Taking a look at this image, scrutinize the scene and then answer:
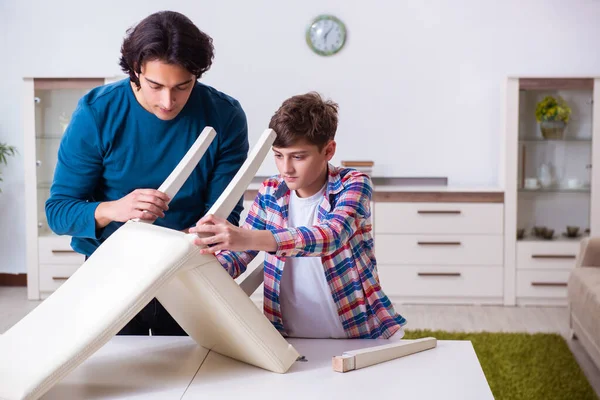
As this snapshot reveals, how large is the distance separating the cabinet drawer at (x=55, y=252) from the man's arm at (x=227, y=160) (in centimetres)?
326

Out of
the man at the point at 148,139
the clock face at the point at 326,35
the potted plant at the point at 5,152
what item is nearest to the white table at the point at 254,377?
the man at the point at 148,139

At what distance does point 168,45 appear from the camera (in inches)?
64.8

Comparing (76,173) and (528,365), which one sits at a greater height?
(76,173)

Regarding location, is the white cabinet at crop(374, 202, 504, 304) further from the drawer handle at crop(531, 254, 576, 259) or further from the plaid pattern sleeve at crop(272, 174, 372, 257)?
the plaid pattern sleeve at crop(272, 174, 372, 257)

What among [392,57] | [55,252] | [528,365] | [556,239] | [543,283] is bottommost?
[528,365]

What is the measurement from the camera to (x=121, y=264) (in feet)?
4.57

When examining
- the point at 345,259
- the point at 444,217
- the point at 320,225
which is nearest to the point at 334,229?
the point at 320,225

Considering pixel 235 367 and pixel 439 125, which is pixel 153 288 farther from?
pixel 439 125

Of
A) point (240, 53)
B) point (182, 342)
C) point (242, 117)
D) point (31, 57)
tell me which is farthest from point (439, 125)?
point (182, 342)

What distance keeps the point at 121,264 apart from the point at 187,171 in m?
0.30

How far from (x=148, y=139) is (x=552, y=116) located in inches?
142

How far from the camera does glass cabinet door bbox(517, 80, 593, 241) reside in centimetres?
479

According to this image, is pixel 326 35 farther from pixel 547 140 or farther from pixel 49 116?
pixel 49 116

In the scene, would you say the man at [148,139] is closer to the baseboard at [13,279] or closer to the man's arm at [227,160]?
the man's arm at [227,160]
